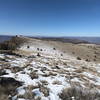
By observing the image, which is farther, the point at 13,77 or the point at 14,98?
the point at 13,77

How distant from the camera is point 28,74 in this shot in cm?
861

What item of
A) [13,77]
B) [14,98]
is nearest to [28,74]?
[13,77]

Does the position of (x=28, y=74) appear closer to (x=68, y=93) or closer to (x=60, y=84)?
(x=60, y=84)

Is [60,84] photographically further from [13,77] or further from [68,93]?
[13,77]

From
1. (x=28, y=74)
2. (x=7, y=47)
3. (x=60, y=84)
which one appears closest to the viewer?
(x=60, y=84)

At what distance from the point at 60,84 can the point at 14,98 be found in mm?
2805

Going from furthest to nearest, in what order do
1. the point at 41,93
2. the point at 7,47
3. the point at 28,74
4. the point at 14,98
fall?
the point at 7,47 → the point at 28,74 → the point at 41,93 → the point at 14,98

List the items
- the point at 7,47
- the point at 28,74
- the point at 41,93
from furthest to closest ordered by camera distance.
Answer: the point at 7,47 < the point at 28,74 < the point at 41,93

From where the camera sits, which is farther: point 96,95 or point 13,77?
point 13,77

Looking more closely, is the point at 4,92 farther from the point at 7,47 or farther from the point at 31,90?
the point at 7,47

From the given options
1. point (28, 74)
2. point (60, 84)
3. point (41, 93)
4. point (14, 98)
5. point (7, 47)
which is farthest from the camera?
point (7, 47)

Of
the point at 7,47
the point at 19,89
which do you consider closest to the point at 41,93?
the point at 19,89

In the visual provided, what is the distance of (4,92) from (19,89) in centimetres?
74

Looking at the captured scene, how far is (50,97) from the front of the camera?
5.91 meters
